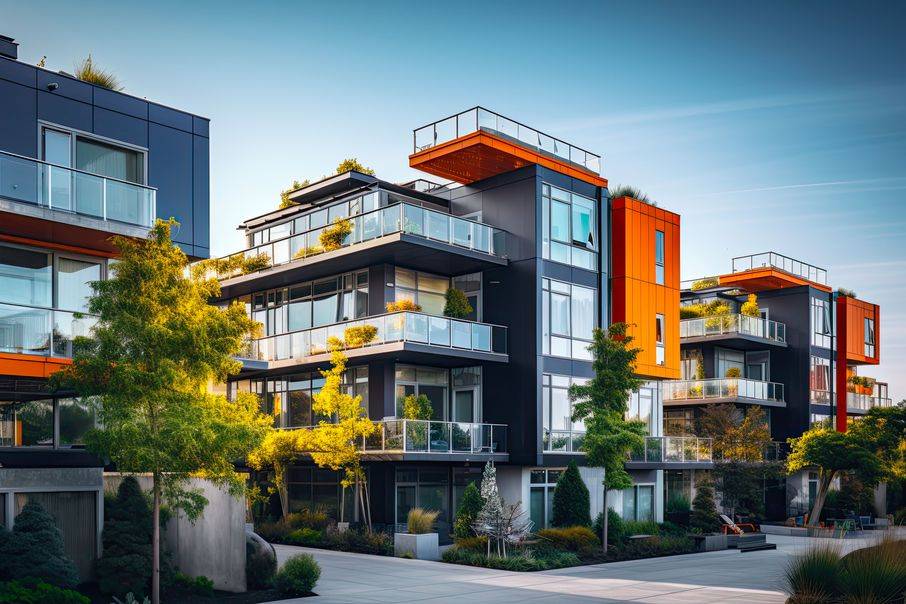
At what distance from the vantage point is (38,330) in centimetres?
1892

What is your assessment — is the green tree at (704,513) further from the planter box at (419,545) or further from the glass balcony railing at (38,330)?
the glass balcony railing at (38,330)

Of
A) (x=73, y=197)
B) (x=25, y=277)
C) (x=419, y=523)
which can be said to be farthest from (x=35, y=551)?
(x=419, y=523)

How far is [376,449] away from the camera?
2908cm

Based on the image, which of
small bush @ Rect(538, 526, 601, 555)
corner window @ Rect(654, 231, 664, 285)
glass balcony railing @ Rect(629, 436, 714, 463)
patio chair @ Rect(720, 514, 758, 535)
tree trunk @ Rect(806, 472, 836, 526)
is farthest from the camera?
tree trunk @ Rect(806, 472, 836, 526)

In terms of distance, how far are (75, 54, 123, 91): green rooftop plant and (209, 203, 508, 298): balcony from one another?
1055cm

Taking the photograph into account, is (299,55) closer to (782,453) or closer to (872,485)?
(872,485)

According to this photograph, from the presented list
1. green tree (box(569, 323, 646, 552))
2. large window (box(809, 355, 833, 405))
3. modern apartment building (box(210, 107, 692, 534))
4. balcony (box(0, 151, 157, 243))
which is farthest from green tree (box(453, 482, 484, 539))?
large window (box(809, 355, 833, 405))

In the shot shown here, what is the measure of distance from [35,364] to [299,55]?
27.8 ft

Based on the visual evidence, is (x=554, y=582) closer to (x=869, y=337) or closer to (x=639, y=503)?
(x=639, y=503)

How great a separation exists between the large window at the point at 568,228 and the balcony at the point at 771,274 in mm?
16947

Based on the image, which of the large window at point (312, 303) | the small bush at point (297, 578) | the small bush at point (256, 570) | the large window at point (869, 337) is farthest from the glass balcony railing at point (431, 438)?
the large window at point (869, 337)

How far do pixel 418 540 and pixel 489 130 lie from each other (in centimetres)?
1418

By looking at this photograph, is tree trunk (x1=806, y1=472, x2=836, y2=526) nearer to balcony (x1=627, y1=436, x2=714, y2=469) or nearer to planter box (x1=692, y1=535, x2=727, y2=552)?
balcony (x1=627, y1=436, x2=714, y2=469)

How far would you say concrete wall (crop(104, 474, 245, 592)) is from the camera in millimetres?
19109
